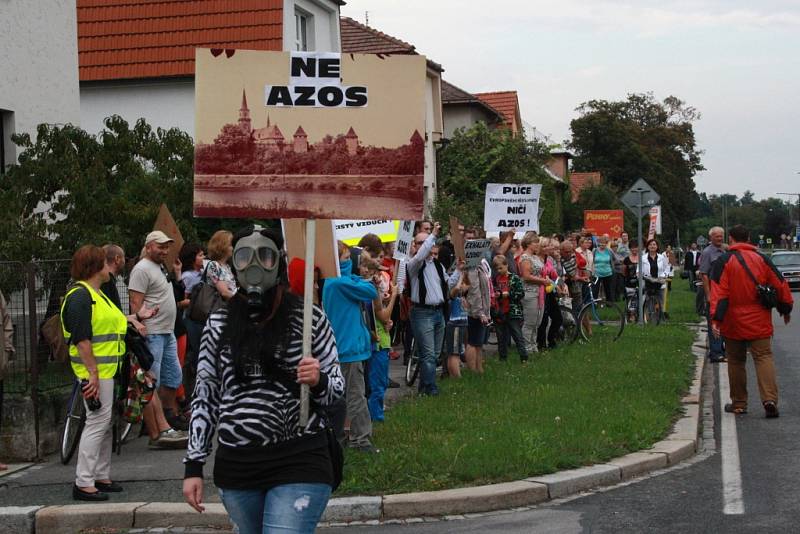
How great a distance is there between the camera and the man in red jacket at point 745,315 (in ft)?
37.8

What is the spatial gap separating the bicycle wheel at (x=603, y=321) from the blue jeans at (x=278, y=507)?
48.3ft

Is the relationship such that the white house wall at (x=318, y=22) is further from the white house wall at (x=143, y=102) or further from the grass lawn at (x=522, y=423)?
the grass lawn at (x=522, y=423)

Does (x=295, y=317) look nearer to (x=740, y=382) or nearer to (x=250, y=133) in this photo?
(x=250, y=133)

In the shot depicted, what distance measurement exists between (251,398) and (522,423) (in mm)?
6173

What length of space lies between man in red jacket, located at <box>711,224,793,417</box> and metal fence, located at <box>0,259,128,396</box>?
6498 mm

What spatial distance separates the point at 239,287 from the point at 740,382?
8.67 meters

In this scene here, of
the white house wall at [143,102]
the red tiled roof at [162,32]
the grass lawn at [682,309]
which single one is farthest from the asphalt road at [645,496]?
the grass lawn at [682,309]

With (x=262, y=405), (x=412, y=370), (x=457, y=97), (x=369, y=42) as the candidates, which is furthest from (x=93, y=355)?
(x=457, y=97)

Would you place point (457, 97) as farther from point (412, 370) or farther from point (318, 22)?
point (412, 370)

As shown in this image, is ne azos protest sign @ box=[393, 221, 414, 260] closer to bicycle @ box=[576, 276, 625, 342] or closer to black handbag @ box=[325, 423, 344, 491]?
bicycle @ box=[576, 276, 625, 342]

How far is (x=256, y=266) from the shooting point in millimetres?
4148

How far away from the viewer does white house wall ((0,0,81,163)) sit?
46.9ft

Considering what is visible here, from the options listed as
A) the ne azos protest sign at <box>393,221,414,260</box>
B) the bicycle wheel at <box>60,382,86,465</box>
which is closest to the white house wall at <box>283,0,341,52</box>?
the ne azos protest sign at <box>393,221,414,260</box>

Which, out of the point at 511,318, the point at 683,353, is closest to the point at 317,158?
the point at 511,318
